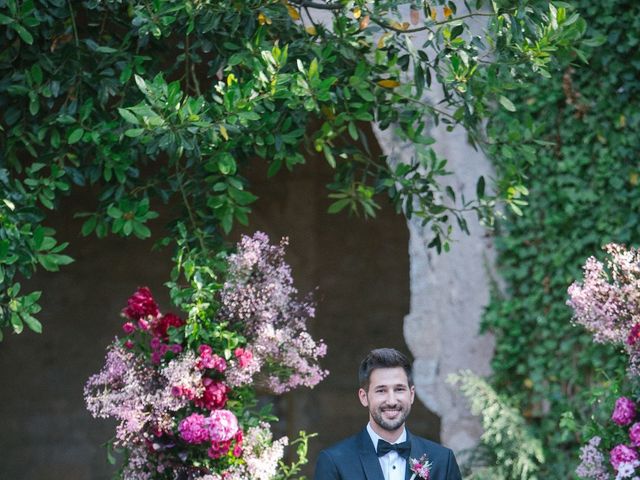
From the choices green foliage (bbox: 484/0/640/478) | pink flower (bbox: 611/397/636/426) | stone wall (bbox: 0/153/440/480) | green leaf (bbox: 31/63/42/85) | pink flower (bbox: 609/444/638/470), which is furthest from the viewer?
stone wall (bbox: 0/153/440/480)

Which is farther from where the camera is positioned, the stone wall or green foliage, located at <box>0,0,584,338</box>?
the stone wall

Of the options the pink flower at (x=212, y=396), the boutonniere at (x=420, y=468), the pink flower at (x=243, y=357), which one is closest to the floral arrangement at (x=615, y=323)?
the boutonniere at (x=420, y=468)

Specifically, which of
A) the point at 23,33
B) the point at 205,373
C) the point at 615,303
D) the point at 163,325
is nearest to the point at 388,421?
the point at 615,303

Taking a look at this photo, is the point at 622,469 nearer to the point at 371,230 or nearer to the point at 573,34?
the point at 573,34

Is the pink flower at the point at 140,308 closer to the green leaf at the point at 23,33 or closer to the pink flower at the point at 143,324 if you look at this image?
the pink flower at the point at 143,324

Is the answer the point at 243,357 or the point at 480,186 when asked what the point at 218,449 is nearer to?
the point at 243,357

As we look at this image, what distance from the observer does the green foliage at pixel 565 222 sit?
5184 mm


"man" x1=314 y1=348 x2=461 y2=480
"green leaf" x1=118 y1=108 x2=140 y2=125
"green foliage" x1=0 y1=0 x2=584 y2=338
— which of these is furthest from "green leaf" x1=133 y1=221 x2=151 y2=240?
"man" x1=314 y1=348 x2=461 y2=480

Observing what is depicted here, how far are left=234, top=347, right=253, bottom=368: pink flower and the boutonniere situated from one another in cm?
105

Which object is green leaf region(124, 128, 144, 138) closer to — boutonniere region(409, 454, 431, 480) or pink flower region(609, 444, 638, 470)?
boutonniere region(409, 454, 431, 480)

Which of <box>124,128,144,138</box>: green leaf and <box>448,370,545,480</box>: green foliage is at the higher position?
<box>124,128,144,138</box>: green leaf

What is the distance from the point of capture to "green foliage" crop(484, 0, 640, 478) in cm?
518

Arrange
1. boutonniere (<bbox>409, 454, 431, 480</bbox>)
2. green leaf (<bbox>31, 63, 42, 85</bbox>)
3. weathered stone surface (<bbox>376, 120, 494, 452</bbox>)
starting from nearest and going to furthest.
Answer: boutonniere (<bbox>409, 454, 431, 480</bbox>) < green leaf (<bbox>31, 63, 42, 85</bbox>) < weathered stone surface (<bbox>376, 120, 494, 452</bbox>)

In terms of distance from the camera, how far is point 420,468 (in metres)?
2.91
